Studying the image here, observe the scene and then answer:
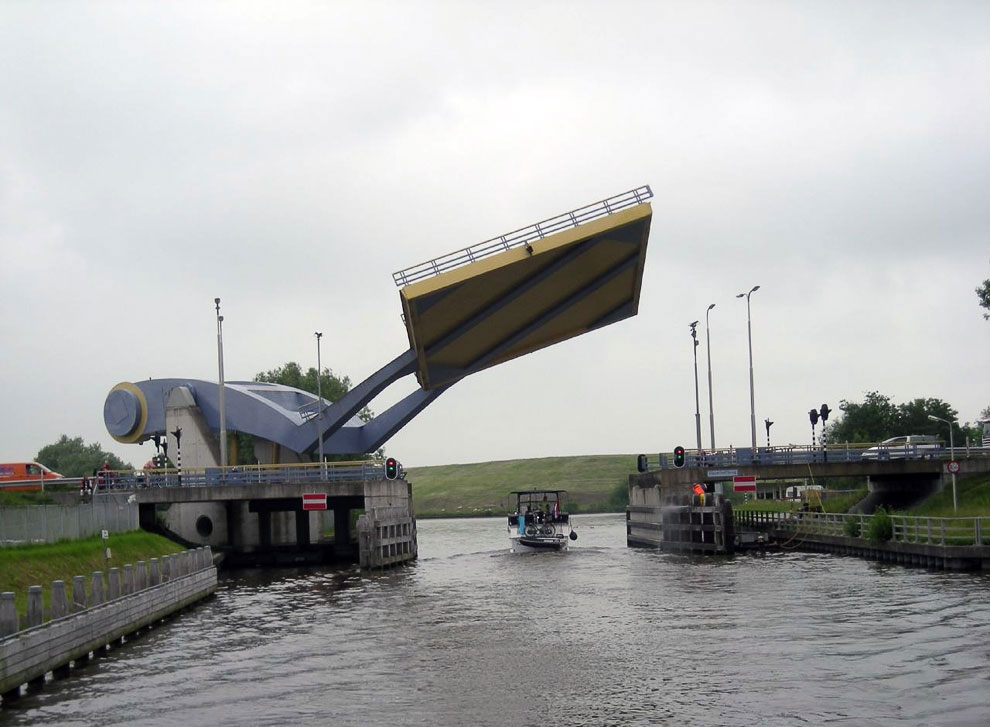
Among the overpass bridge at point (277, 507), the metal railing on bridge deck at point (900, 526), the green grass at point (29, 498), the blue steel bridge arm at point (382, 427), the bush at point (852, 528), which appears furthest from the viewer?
the blue steel bridge arm at point (382, 427)

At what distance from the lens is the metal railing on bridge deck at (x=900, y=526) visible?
40.3 metres

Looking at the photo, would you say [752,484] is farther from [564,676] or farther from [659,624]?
[564,676]

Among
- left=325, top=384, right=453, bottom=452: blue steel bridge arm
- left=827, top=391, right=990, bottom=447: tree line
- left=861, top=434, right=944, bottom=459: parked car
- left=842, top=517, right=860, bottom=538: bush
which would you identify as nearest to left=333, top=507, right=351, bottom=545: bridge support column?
left=325, top=384, right=453, bottom=452: blue steel bridge arm

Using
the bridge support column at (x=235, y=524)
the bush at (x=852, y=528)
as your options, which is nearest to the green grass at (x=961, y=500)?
the bush at (x=852, y=528)

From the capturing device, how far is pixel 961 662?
856 inches

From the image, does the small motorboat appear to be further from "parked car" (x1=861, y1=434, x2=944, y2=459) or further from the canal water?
the canal water

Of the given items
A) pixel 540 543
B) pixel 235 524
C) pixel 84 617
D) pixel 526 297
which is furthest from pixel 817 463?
pixel 84 617

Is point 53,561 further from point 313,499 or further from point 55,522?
point 313,499

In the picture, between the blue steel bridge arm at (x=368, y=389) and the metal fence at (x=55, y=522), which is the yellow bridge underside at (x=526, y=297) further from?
the metal fence at (x=55, y=522)

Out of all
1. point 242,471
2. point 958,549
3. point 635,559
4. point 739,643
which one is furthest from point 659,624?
point 242,471

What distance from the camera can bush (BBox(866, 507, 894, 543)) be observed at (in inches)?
1812

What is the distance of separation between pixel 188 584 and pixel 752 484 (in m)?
27.8

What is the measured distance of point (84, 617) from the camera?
25734mm

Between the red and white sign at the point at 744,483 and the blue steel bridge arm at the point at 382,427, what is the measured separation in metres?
14.7
